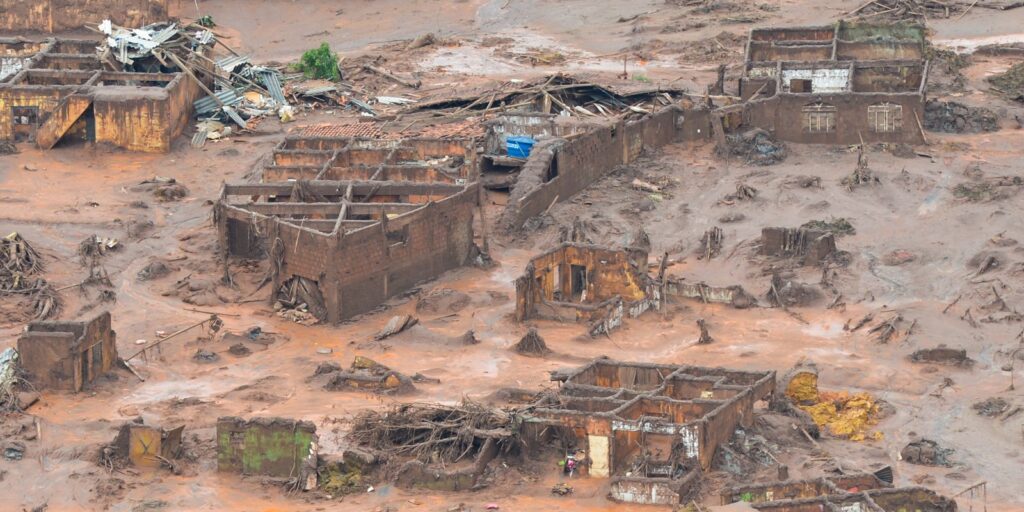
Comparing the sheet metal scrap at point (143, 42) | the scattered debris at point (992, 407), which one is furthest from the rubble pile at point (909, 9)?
the scattered debris at point (992, 407)

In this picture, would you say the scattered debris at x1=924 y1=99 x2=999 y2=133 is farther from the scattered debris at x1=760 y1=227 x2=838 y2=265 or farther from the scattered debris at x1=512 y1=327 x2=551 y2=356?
the scattered debris at x1=512 y1=327 x2=551 y2=356

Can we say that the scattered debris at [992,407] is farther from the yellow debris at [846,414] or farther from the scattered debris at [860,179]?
the scattered debris at [860,179]

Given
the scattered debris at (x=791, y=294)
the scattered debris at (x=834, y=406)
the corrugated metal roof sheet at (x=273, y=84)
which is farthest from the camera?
the corrugated metal roof sheet at (x=273, y=84)

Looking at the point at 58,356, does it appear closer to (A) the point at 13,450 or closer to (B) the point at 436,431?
(A) the point at 13,450

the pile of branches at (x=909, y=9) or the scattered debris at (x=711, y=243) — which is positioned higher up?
the pile of branches at (x=909, y=9)

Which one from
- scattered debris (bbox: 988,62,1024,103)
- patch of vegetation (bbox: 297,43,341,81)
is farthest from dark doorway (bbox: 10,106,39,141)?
scattered debris (bbox: 988,62,1024,103)

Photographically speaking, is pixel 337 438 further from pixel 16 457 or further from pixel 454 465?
pixel 16 457
